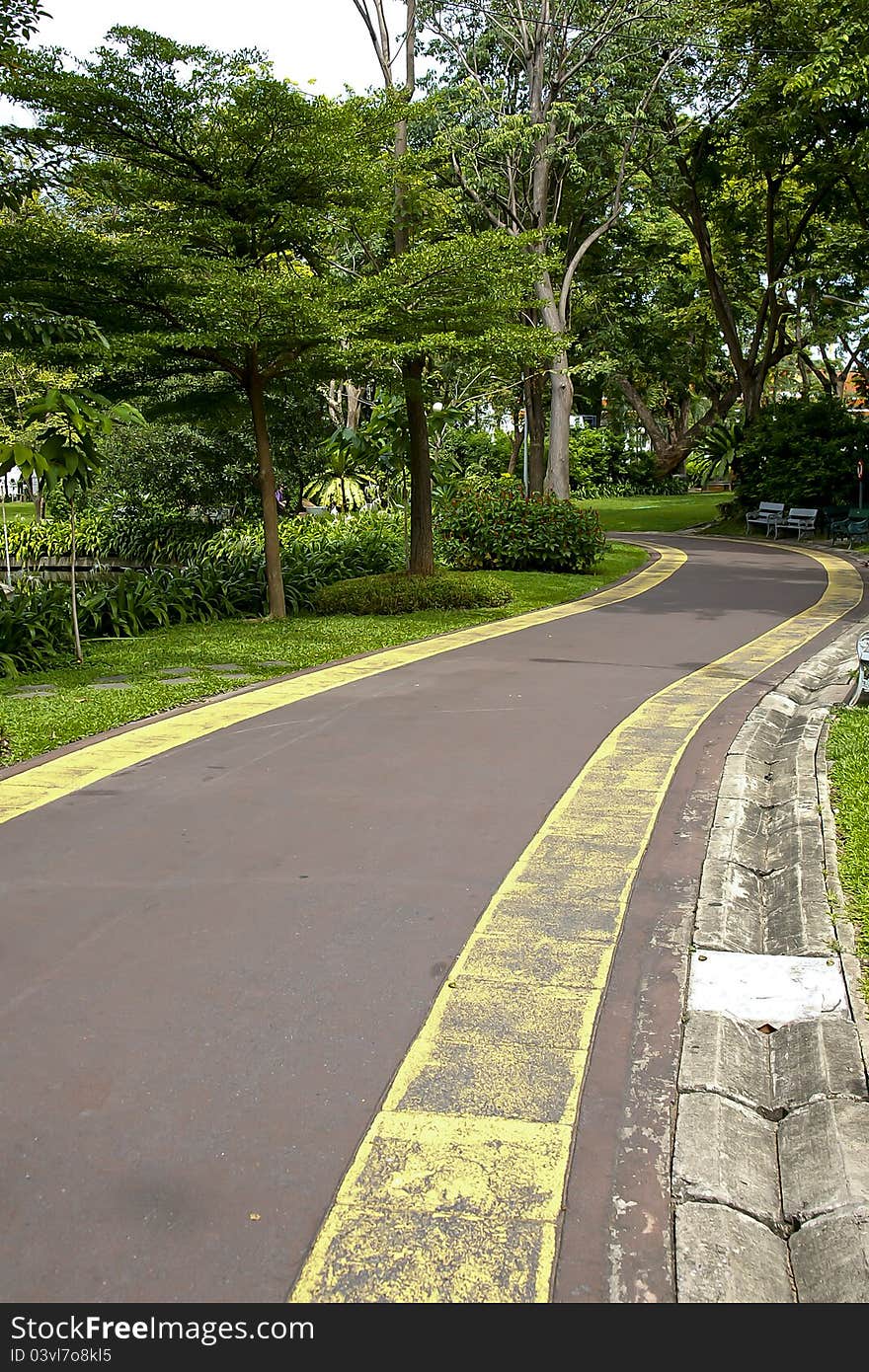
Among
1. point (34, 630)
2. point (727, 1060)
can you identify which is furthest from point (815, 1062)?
point (34, 630)

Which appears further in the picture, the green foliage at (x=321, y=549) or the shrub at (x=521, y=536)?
the shrub at (x=521, y=536)

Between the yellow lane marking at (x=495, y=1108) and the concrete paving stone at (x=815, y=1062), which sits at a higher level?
the yellow lane marking at (x=495, y=1108)

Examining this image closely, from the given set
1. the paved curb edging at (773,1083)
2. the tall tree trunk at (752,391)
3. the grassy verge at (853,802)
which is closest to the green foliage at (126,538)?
the grassy verge at (853,802)

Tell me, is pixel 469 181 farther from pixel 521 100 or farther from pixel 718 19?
pixel 718 19

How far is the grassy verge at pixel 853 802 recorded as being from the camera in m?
4.73

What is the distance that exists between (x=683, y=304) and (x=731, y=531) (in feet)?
30.3

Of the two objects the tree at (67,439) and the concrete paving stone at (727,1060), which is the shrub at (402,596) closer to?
the tree at (67,439)

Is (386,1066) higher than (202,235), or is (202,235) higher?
(202,235)

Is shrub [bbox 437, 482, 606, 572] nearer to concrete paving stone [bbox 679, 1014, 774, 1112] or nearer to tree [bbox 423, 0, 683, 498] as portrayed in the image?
tree [bbox 423, 0, 683, 498]

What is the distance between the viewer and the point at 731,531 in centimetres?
3278

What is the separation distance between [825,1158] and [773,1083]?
1.68 feet

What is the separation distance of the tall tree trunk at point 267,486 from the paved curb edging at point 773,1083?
396 inches

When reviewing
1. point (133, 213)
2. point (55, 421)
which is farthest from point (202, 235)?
point (55, 421)
